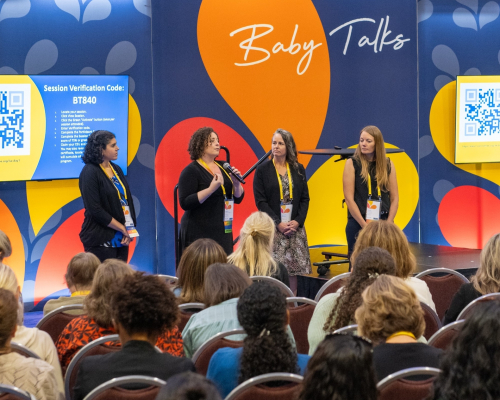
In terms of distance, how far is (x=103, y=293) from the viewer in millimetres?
2654

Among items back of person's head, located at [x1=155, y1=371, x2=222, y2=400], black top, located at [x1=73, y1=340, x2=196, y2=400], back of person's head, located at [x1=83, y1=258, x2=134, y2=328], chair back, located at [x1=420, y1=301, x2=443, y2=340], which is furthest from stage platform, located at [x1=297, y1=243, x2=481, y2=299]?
back of person's head, located at [x1=155, y1=371, x2=222, y2=400]

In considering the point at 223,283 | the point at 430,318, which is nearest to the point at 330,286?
the point at 430,318

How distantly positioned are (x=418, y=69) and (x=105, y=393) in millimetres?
6653

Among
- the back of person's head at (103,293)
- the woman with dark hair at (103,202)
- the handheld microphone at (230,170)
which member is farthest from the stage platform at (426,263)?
the back of person's head at (103,293)

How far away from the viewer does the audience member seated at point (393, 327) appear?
208cm

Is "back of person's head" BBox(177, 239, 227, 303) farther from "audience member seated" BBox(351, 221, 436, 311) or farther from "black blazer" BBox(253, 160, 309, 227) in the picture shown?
"black blazer" BBox(253, 160, 309, 227)

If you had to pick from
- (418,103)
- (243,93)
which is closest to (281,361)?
(243,93)

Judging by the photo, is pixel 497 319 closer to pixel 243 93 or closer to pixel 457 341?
pixel 457 341

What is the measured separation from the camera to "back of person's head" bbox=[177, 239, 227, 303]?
10.5 feet

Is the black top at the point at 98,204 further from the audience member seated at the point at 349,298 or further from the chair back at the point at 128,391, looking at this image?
the chair back at the point at 128,391

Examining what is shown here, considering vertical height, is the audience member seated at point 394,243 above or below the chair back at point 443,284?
above

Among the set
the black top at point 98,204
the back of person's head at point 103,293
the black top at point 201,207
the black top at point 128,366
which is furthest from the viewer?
the black top at point 201,207

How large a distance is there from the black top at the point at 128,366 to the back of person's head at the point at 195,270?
1.11m

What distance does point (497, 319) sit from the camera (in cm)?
150
